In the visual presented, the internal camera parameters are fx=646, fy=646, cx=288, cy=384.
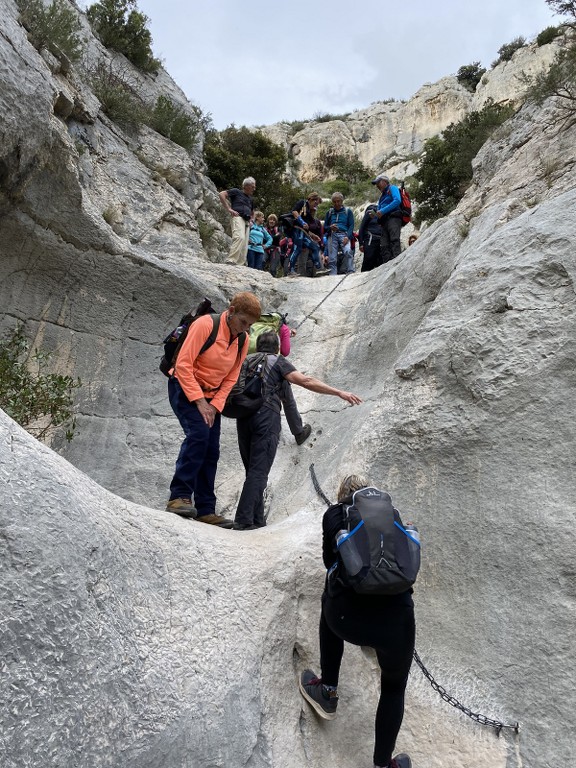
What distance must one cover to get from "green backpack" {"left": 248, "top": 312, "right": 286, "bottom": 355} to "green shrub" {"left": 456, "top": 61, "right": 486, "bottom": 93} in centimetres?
3742

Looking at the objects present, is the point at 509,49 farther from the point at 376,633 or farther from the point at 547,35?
the point at 376,633

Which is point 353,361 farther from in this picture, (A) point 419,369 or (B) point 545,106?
(B) point 545,106

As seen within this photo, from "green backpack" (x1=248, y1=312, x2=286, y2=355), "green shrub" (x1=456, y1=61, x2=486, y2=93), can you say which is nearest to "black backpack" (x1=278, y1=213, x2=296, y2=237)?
"green backpack" (x1=248, y1=312, x2=286, y2=355)

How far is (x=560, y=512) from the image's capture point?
4273 millimetres

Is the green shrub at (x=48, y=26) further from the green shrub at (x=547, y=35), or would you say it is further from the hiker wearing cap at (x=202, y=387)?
the green shrub at (x=547, y=35)

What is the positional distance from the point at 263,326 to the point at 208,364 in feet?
5.94

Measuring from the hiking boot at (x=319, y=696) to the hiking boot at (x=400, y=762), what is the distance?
0.39 m

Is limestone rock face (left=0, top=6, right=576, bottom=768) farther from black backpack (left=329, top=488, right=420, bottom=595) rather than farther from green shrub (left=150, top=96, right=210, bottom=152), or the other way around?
green shrub (left=150, top=96, right=210, bottom=152)

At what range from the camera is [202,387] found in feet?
16.8

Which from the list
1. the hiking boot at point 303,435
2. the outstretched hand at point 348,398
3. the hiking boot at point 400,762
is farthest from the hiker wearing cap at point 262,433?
the hiking boot at point 400,762

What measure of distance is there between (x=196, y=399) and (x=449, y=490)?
79.2 inches

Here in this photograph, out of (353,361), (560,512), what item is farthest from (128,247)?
(560,512)

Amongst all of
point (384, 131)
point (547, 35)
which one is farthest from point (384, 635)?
point (384, 131)

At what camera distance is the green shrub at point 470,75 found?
3897cm
